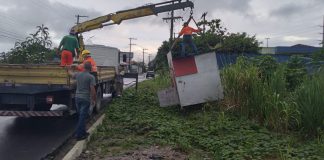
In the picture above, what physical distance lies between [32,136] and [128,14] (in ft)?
26.4

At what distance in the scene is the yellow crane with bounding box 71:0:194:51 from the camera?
15.7 meters

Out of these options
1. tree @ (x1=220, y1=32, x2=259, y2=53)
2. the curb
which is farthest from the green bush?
tree @ (x1=220, y1=32, x2=259, y2=53)

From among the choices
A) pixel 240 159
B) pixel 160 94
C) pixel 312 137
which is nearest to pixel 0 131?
pixel 160 94

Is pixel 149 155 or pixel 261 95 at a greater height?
pixel 261 95

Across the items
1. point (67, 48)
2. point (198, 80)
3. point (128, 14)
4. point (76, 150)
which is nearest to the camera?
point (76, 150)

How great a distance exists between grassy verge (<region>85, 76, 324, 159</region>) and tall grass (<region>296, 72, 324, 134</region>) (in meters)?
0.42

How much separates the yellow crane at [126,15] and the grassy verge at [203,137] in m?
5.72

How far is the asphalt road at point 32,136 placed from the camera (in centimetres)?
782

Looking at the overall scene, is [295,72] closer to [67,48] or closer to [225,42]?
[67,48]

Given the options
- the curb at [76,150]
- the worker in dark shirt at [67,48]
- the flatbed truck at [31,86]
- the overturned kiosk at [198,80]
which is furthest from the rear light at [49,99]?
the overturned kiosk at [198,80]

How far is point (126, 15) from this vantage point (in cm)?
1645

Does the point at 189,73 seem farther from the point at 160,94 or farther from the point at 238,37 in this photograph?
the point at 238,37

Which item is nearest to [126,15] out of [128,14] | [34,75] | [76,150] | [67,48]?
[128,14]

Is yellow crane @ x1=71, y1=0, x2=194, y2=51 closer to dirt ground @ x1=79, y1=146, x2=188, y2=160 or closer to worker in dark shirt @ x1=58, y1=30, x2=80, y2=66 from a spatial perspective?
worker in dark shirt @ x1=58, y1=30, x2=80, y2=66
